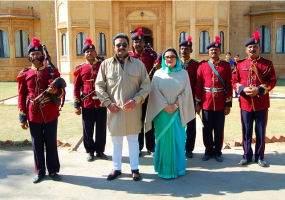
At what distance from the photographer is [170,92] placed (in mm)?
4109

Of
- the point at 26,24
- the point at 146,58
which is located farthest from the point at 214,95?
the point at 26,24

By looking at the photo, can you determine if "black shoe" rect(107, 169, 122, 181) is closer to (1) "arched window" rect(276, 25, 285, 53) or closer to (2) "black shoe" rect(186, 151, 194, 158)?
(2) "black shoe" rect(186, 151, 194, 158)

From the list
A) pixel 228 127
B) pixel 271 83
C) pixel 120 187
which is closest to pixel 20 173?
pixel 120 187

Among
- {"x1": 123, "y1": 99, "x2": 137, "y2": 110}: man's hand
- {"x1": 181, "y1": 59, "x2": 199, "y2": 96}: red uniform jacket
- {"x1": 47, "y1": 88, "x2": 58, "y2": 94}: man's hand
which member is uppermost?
{"x1": 181, "y1": 59, "x2": 199, "y2": 96}: red uniform jacket

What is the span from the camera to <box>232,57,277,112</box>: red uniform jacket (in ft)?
14.5

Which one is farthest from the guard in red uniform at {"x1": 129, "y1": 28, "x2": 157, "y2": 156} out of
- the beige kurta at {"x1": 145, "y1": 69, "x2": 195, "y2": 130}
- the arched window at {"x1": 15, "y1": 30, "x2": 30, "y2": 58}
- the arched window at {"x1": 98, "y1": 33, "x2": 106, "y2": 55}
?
the arched window at {"x1": 15, "y1": 30, "x2": 30, "y2": 58}

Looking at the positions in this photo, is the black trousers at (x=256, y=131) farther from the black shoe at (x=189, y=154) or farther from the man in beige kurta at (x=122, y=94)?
the man in beige kurta at (x=122, y=94)

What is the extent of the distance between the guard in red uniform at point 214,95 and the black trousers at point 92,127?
5.80 feet

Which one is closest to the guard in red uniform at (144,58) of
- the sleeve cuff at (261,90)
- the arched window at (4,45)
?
the sleeve cuff at (261,90)

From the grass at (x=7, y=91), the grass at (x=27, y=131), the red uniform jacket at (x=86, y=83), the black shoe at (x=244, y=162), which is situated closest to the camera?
the black shoe at (x=244, y=162)

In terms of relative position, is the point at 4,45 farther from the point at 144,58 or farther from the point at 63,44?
Answer: the point at 144,58

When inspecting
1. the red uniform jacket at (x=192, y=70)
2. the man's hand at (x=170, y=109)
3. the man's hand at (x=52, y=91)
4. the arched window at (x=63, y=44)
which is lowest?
the man's hand at (x=170, y=109)

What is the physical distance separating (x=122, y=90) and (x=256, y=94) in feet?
7.25

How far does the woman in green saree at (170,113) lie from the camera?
4059 mm
